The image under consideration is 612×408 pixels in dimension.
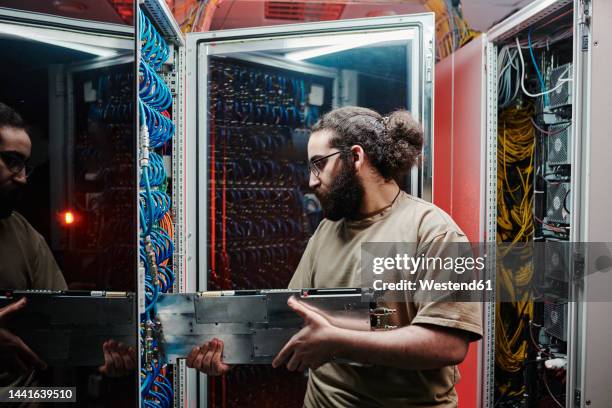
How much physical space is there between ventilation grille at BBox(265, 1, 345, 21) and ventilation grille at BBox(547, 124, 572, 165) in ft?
4.17

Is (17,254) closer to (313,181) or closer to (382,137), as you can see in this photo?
(313,181)

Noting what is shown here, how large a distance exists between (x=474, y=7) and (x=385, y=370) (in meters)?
1.77

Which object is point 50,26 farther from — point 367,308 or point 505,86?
point 505,86

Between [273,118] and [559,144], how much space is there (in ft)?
4.86

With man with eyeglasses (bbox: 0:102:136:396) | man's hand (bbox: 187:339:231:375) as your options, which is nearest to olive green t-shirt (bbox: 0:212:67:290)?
man with eyeglasses (bbox: 0:102:136:396)

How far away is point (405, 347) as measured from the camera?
74.9 inches

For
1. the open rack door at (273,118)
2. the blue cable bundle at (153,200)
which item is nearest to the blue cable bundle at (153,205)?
the blue cable bundle at (153,200)

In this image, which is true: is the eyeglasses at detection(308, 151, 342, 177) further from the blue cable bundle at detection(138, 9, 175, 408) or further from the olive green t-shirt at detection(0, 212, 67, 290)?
the olive green t-shirt at detection(0, 212, 67, 290)

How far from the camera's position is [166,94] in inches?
83.5

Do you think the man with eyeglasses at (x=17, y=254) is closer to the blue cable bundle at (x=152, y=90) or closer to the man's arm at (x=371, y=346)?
the blue cable bundle at (x=152, y=90)

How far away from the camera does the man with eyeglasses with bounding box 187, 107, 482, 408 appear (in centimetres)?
191

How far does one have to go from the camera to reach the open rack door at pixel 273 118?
81.4 inches

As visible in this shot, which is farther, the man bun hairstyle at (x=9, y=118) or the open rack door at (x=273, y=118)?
the open rack door at (x=273, y=118)

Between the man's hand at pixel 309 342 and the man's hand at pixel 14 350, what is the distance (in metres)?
0.88
